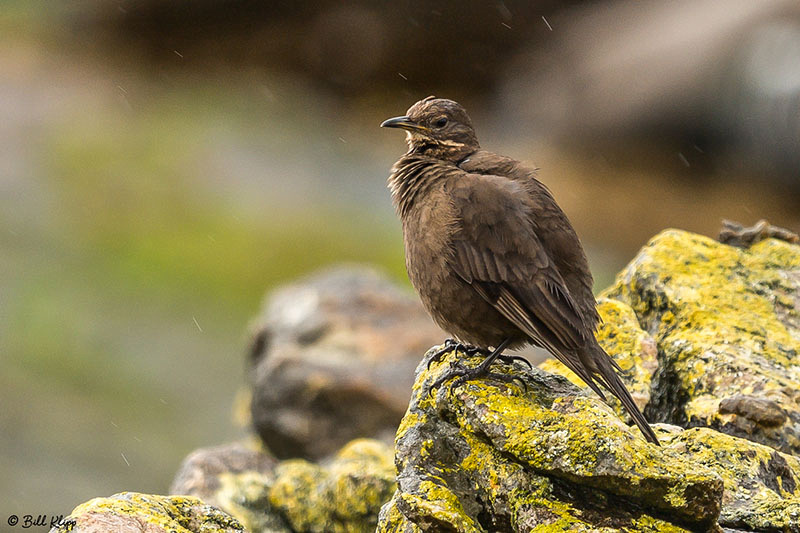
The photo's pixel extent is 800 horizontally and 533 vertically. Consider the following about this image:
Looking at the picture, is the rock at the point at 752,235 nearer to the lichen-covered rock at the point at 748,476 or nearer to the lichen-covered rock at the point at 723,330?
the lichen-covered rock at the point at 723,330

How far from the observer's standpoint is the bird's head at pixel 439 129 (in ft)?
21.1

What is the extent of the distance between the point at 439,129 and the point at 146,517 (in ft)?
10.7

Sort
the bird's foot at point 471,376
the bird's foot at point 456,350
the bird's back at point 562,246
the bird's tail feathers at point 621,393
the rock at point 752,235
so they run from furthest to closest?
the rock at point 752,235 < the bird's foot at point 456,350 < the bird's back at point 562,246 < the bird's foot at point 471,376 < the bird's tail feathers at point 621,393

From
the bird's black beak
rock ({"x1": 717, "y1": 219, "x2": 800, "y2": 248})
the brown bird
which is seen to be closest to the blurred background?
the bird's black beak

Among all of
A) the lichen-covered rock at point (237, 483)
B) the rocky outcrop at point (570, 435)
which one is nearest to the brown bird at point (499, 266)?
the rocky outcrop at point (570, 435)

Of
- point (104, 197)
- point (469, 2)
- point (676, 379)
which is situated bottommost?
point (676, 379)

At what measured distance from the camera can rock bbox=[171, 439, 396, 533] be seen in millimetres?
6211

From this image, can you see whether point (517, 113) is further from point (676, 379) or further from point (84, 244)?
point (676, 379)

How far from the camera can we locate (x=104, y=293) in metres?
16.9

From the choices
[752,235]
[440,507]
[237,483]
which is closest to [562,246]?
[440,507]

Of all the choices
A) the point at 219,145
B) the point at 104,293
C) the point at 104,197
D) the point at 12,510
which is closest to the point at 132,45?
the point at 219,145

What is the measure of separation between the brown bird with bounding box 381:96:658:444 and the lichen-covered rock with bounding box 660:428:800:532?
643 mm

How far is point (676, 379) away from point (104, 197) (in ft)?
51.7

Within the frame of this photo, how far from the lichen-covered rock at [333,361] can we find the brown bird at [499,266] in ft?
10.4
